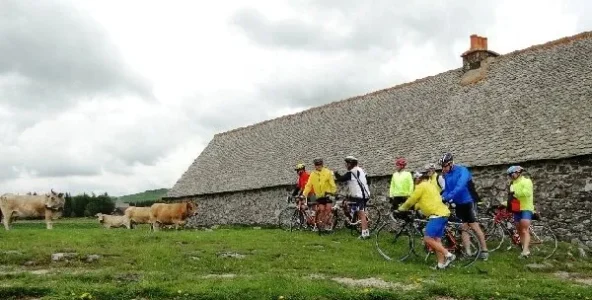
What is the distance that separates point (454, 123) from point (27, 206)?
53.7 ft

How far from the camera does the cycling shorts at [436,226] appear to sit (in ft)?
39.7

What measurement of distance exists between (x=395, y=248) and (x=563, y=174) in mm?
6398

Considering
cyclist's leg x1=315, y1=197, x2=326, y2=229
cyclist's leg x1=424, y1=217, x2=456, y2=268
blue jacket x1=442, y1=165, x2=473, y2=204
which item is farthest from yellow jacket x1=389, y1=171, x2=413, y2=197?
cyclist's leg x1=424, y1=217, x2=456, y2=268

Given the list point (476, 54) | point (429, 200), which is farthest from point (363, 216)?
point (476, 54)

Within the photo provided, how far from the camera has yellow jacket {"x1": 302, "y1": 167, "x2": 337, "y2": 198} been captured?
17.3 meters

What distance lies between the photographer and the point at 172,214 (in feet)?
79.8

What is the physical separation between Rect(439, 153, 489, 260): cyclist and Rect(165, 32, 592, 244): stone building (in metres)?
5.50

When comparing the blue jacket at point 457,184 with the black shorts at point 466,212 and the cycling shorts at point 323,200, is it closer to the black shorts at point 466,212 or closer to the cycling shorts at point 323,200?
the black shorts at point 466,212

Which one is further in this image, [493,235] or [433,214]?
[493,235]

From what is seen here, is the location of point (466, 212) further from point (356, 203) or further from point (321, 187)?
point (321, 187)

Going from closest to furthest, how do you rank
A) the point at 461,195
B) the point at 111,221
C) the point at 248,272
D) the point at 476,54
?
the point at 248,272, the point at 461,195, the point at 476,54, the point at 111,221

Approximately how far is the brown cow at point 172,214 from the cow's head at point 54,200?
14.9ft

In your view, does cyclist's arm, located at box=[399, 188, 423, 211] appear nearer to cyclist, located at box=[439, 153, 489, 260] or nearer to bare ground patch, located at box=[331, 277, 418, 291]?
cyclist, located at box=[439, 153, 489, 260]

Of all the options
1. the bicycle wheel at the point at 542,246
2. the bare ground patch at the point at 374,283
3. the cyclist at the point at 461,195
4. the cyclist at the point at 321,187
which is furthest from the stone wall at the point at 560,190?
the bare ground patch at the point at 374,283
